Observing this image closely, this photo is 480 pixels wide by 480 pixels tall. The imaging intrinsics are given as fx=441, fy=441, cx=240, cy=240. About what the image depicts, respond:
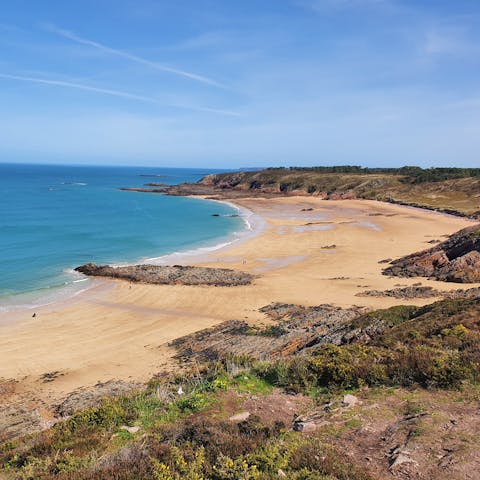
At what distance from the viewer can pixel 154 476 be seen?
6.61 m

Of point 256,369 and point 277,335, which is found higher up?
point 256,369

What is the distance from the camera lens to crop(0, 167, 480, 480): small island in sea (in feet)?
23.7

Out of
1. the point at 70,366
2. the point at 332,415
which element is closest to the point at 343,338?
the point at 332,415

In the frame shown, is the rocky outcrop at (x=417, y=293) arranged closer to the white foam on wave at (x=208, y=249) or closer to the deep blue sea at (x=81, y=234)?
the white foam on wave at (x=208, y=249)

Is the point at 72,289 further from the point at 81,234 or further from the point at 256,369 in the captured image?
the point at 81,234

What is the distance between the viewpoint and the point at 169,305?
26.9m

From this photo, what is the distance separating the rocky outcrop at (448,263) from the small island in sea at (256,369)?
6.3 inches

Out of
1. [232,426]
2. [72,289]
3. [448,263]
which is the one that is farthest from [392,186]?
[232,426]

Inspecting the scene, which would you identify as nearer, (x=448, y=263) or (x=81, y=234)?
(x=448, y=263)

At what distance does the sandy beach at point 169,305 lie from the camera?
1825cm

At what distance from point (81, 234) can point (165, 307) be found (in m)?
30.4

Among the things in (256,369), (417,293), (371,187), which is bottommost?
(417,293)

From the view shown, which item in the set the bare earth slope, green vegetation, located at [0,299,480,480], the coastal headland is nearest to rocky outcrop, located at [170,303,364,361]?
the coastal headland

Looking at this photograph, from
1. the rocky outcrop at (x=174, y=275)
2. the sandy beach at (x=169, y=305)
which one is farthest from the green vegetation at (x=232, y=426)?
the rocky outcrop at (x=174, y=275)
